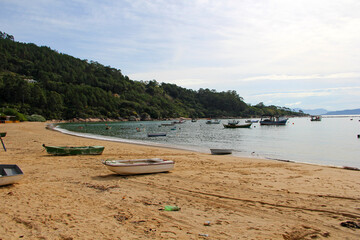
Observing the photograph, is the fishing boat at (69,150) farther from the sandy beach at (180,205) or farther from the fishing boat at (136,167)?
the fishing boat at (136,167)

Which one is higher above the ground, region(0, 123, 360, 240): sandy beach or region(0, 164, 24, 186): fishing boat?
region(0, 164, 24, 186): fishing boat

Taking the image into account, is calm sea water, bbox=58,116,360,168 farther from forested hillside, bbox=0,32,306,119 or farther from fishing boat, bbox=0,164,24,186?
forested hillside, bbox=0,32,306,119

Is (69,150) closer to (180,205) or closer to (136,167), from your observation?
(136,167)

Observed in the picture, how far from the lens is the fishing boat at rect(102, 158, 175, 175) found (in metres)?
12.4

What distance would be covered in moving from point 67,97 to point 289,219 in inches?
6133

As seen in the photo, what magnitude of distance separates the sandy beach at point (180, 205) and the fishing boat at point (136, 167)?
0.94 feet

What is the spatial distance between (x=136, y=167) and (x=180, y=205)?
471cm

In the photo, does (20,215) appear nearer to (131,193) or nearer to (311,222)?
(131,193)

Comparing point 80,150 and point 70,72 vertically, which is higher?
point 70,72

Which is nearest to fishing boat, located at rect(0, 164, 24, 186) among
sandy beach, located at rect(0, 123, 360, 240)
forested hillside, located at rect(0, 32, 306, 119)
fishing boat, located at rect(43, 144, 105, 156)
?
sandy beach, located at rect(0, 123, 360, 240)

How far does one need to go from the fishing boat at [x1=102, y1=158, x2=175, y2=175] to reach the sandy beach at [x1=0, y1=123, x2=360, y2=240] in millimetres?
286

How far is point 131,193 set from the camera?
385 inches

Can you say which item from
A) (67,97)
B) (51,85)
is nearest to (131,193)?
(67,97)

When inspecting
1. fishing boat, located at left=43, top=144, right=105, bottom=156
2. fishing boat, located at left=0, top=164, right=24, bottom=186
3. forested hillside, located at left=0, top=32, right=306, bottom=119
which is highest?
forested hillside, located at left=0, top=32, right=306, bottom=119
